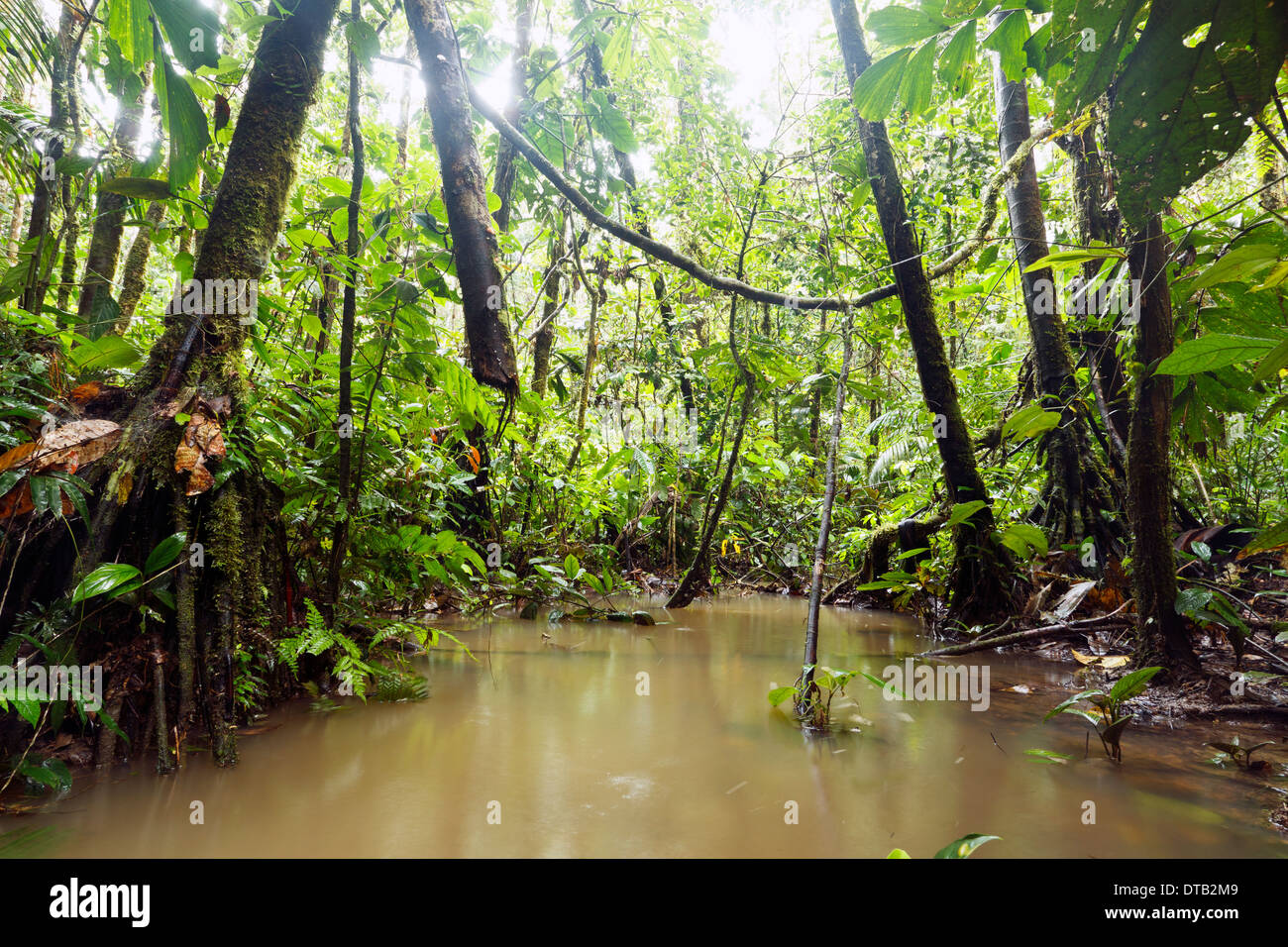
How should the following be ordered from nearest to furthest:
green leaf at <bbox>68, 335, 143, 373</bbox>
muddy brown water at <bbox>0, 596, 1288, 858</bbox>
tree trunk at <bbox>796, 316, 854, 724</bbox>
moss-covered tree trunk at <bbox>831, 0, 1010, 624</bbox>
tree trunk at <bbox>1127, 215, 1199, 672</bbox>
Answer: muddy brown water at <bbox>0, 596, 1288, 858</bbox>
green leaf at <bbox>68, 335, 143, 373</bbox>
tree trunk at <bbox>1127, 215, 1199, 672</bbox>
tree trunk at <bbox>796, 316, 854, 724</bbox>
moss-covered tree trunk at <bbox>831, 0, 1010, 624</bbox>

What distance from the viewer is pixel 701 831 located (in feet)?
5.10

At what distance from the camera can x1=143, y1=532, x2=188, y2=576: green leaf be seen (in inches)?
74.5

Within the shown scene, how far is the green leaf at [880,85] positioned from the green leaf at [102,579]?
2.30 m

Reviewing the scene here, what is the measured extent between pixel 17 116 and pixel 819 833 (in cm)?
412

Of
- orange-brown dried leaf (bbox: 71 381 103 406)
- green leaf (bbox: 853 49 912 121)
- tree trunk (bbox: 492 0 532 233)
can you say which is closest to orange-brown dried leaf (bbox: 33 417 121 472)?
orange-brown dried leaf (bbox: 71 381 103 406)

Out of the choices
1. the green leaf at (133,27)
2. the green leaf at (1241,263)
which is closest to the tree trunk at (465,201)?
the green leaf at (133,27)

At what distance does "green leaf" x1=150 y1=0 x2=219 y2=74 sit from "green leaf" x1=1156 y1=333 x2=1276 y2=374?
247 cm

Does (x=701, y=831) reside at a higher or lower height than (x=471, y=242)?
lower

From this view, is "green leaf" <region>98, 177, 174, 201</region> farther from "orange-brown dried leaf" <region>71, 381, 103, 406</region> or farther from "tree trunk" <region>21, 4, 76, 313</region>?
"orange-brown dried leaf" <region>71, 381, 103, 406</region>

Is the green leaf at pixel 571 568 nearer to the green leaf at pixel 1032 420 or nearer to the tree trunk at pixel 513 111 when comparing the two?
the tree trunk at pixel 513 111

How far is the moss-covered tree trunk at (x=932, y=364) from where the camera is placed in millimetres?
3795

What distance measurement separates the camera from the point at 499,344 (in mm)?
1977
